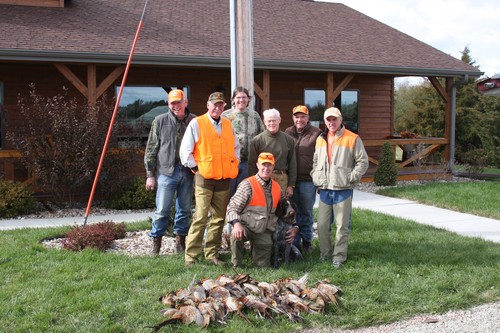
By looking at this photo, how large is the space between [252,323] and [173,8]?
1211 centimetres

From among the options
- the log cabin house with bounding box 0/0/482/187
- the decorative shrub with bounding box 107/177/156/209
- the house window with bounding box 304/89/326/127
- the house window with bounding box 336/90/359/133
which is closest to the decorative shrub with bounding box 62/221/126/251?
the decorative shrub with bounding box 107/177/156/209

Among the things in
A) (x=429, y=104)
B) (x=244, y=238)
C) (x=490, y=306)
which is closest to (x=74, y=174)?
(x=244, y=238)

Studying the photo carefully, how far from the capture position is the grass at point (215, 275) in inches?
169

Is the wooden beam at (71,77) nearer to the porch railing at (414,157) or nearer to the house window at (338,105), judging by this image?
the house window at (338,105)

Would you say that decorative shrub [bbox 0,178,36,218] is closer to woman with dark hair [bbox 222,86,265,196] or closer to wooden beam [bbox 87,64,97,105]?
wooden beam [bbox 87,64,97,105]

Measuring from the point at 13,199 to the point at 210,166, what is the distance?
518 centimetres

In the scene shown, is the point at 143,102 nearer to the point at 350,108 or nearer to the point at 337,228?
the point at 350,108

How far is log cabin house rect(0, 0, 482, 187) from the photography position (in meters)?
10.8

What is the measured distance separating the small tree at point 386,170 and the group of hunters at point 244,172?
7.31 metres

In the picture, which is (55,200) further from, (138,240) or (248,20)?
(248,20)

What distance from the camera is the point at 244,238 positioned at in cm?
559

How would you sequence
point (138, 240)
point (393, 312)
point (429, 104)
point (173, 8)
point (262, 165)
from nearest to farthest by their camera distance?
point (393, 312) → point (262, 165) → point (138, 240) → point (173, 8) → point (429, 104)

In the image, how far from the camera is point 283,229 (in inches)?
232

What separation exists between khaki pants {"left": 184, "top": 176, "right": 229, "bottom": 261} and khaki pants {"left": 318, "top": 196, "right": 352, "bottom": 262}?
1.08 metres
